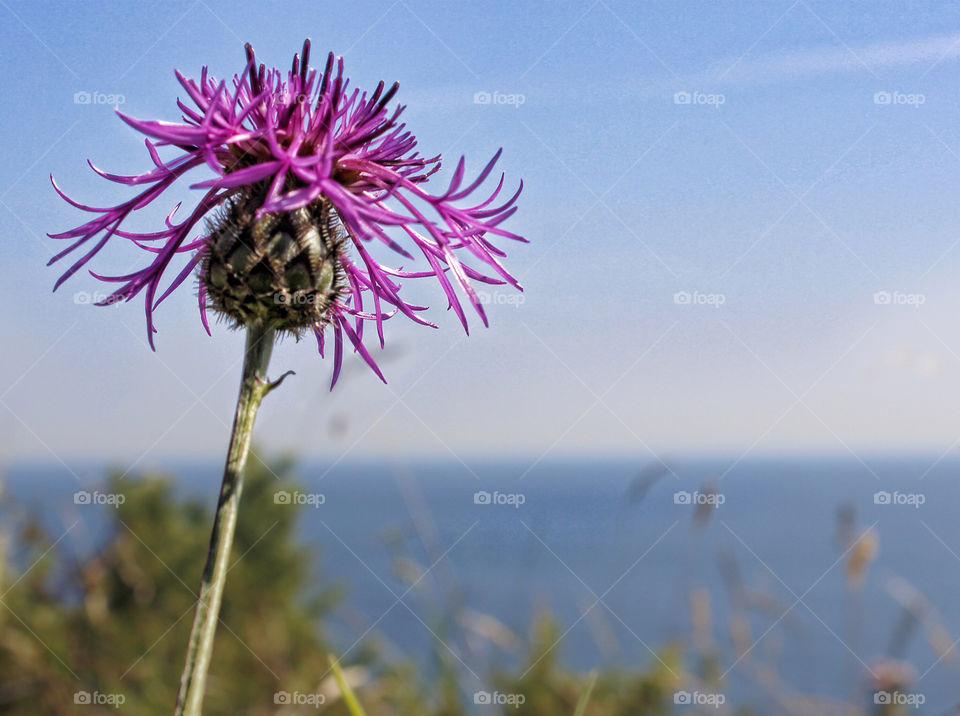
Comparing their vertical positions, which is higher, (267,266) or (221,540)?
(267,266)

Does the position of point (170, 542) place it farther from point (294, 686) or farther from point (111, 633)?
point (294, 686)

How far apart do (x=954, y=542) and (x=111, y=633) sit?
47268 mm

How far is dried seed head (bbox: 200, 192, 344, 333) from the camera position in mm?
1603

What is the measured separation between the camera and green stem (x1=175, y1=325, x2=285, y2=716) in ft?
4.03

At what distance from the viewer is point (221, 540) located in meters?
1.30

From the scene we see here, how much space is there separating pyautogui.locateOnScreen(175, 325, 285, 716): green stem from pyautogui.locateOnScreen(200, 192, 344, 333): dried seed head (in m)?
0.14

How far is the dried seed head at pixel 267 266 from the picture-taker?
1.60m

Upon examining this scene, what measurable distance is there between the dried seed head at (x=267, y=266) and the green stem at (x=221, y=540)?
0.14m

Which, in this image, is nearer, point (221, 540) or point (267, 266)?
point (221, 540)

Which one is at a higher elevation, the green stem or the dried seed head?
the dried seed head

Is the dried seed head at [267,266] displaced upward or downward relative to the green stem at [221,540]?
upward

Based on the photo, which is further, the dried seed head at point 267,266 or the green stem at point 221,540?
the dried seed head at point 267,266

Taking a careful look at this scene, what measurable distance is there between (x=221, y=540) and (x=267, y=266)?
1.85 ft

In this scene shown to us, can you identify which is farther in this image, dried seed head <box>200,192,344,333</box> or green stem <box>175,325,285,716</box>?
dried seed head <box>200,192,344,333</box>
